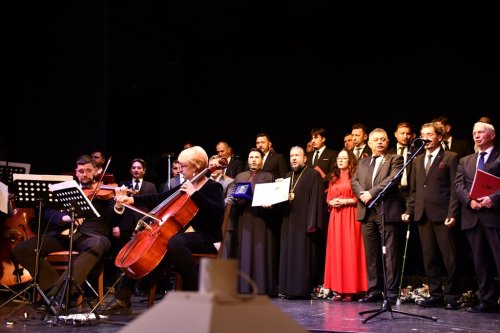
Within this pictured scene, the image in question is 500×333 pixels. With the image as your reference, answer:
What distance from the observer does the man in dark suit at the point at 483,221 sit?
6336 mm

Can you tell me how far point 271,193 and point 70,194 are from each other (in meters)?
3.10

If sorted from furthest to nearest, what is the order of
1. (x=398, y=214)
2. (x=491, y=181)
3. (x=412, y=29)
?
(x=412, y=29)
(x=398, y=214)
(x=491, y=181)

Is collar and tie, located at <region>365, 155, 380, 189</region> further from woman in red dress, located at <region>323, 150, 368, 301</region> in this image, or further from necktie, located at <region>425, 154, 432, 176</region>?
necktie, located at <region>425, 154, 432, 176</region>

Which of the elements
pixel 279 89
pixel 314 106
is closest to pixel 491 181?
pixel 314 106

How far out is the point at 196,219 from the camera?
5.33 meters

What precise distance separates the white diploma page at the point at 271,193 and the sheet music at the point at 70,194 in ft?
9.73

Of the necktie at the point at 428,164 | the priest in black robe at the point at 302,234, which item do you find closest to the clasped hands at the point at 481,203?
the necktie at the point at 428,164

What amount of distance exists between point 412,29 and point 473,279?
3806 mm

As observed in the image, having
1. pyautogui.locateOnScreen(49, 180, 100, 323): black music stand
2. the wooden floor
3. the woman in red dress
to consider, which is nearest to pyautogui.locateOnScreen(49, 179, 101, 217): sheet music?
pyautogui.locateOnScreen(49, 180, 100, 323): black music stand

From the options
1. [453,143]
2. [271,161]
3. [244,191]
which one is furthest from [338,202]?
[453,143]

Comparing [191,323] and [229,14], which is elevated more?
[229,14]

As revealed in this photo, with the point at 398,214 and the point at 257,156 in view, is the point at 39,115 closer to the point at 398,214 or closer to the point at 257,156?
the point at 257,156

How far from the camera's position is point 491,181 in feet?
20.4

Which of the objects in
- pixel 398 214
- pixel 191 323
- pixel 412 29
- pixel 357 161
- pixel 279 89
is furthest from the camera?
pixel 279 89
